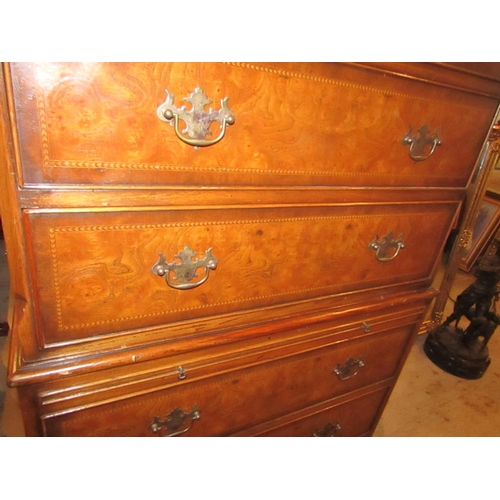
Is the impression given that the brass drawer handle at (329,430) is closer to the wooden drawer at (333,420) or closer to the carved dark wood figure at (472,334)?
the wooden drawer at (333,420)

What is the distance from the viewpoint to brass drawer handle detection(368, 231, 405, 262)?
2.67 feet

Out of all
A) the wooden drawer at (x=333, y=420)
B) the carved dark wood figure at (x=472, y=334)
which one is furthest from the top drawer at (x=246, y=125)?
the carved dark wood figure at (x=472, y=334)

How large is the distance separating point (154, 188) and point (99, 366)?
346 mm

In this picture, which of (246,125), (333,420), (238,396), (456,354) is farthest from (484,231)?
(246,125)

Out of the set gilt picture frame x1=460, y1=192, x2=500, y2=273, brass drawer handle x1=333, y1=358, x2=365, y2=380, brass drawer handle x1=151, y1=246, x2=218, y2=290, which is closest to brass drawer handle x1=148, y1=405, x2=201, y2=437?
brass drawer handle x1=151, y1=246, x2=218, y2=290

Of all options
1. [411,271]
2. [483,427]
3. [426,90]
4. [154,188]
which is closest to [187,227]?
[154,188]

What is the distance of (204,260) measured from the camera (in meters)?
0.62

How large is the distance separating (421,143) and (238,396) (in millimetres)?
761

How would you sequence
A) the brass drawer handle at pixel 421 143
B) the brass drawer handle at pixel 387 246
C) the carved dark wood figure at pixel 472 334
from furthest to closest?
the carved dark wood figure at pixel 472 334
the brass drawer handle at pixel 387 246
the brass drawer handle at pixel 421 143

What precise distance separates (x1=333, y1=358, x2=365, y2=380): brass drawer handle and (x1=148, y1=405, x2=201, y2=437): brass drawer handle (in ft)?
1.42

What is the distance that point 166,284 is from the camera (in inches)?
24.1

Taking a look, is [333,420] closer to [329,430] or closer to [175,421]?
[329,430]

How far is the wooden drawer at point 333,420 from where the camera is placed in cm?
93

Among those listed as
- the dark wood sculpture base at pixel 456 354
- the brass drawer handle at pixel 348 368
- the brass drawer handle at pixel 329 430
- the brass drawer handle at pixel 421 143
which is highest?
the brass drawer handle at pixel 421 143
